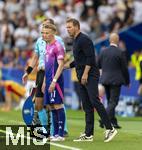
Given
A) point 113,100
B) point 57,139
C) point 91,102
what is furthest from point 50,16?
point 91,102

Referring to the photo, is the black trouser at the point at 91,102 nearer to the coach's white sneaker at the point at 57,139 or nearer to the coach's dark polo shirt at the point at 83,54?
the coach's dark polo shirt at the point at 83,54

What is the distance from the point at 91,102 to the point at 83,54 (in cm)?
87

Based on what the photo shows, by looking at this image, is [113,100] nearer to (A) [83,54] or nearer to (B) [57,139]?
(B) [57,139]

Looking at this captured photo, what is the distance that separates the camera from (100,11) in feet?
93.4

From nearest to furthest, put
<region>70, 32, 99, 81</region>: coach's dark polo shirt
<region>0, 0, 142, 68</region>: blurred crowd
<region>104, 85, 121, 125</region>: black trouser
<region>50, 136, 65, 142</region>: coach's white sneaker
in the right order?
1. <region>70, 32, 99, 81</region>: coach's dark polo shirt
2. <region>50, 136, 65, 142</region>: coach's white sneaker
3. <region>104, 85, 121, 125</region>: black trouser
4. <region>0, 0, 142, 68</region>: blurred crowd

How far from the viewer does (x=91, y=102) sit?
1373 centimetres

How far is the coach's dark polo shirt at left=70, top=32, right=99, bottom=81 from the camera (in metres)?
13.6

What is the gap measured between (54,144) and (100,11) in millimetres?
15713

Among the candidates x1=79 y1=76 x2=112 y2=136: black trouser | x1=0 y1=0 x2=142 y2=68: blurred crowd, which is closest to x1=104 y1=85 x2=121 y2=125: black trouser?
x1=79 y1=76 x2=112 y2=136: black trouser

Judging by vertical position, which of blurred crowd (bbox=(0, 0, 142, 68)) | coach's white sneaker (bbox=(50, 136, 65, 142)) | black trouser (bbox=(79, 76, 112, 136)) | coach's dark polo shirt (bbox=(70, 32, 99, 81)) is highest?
blurred crowd (bbox=(0, 0, 142, 68))

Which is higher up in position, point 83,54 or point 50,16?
point 50,16

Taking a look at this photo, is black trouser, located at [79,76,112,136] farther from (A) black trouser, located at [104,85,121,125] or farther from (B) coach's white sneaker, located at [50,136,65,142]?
(A) black trouser, located at [104,85,121,125]

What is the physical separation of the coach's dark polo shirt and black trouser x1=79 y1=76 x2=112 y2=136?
0.63 feet

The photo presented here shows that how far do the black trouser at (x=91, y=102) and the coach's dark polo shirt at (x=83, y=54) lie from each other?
0.63 ft
